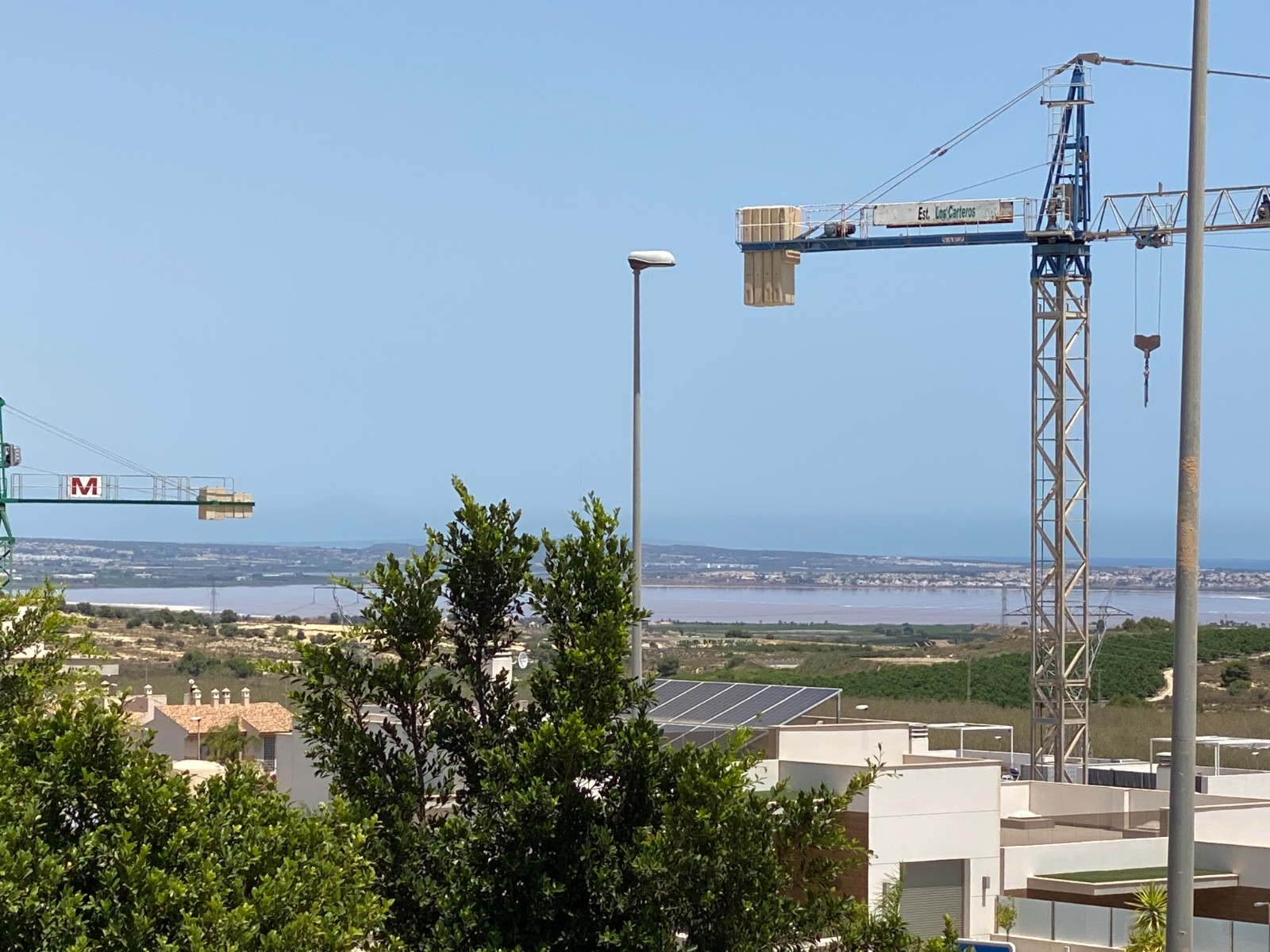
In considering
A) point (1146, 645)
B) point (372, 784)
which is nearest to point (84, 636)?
point (372, 784)

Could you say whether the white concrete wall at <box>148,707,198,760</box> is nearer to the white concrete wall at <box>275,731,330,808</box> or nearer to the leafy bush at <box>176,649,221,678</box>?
the white concrete wall at <box>275,731,330,808</box>

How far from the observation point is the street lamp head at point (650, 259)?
21.3 metres

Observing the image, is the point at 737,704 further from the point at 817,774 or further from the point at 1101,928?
the point at 1101,928

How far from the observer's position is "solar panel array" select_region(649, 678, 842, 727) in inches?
1350

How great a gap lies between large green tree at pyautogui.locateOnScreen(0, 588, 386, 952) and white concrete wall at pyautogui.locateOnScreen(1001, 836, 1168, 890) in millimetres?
19518

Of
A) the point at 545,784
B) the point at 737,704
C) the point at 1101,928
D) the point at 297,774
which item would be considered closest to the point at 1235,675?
the point at 737,704

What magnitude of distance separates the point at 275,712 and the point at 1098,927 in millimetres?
40243

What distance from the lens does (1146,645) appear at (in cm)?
12825

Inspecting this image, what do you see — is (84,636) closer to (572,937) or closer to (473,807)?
(473,807)

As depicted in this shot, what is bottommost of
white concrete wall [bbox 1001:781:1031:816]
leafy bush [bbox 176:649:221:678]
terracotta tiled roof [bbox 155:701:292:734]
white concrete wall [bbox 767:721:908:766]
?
leafy bush [bbox 176:649:221:678]

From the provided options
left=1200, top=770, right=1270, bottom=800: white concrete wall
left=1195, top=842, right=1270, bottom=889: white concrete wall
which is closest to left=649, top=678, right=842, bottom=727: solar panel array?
left=1195, top=842, right=1270, bottom=889: white concrete wall

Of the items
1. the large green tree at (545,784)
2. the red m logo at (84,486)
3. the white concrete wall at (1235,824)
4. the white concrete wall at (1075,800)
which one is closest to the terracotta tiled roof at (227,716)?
the white concrete wall at (1075,800)

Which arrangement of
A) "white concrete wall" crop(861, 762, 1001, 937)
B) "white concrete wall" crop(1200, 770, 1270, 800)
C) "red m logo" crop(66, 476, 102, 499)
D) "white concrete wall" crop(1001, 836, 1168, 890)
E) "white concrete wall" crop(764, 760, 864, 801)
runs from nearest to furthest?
"white concrete wall" crop(861, 762, 1001, 937) → "white concrete wall" crop(764, 760, 864, 801) → "white concrete wall" crop(1001, 836, 1168, 890) → "white concrete wall" crop(1200, 770, 1270, 800) → "red m logo" crop(66, 476, 102, 499)

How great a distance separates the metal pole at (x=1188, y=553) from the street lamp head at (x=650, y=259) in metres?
9.70
